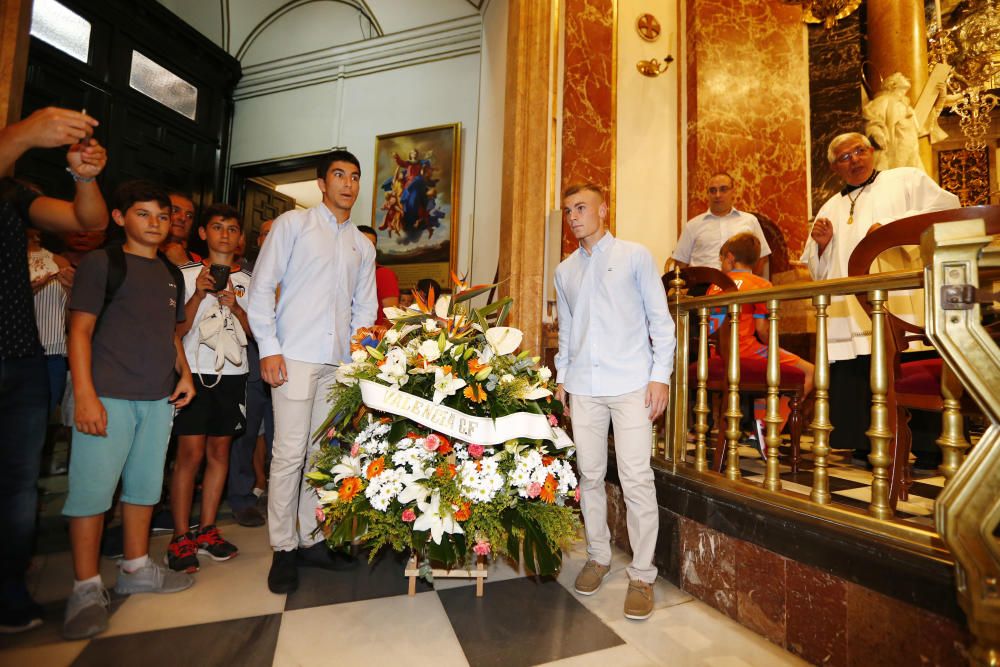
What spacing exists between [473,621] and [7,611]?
150 centimetres

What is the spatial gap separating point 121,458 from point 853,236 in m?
3.94

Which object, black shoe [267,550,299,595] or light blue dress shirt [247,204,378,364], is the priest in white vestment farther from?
black shoe [267,550,299,595]

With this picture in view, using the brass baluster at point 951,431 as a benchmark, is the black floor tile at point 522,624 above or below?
below

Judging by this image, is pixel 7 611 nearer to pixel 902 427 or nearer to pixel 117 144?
pixel 902 427

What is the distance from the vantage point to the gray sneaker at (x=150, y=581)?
6.23 feet

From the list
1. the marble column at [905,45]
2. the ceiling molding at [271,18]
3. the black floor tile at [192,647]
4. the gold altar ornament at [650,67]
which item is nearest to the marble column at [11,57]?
the black floor tile at [192,647]

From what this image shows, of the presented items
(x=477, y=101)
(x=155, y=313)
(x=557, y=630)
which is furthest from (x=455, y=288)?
(x=477, y=101)

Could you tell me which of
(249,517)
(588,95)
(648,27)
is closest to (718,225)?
(588,95)

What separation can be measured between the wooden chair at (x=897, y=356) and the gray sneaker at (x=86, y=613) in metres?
2.62

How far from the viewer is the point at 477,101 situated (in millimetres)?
6734

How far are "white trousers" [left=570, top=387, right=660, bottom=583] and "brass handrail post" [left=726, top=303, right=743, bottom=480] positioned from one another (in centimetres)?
31

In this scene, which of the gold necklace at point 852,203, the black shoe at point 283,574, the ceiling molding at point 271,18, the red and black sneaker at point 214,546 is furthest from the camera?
the ceiling molding at point 271,18

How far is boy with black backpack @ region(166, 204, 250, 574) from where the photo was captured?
2258 mm

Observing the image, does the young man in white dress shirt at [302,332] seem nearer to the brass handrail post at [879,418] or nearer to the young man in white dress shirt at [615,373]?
the young man in white dress shirt at [615,373]
